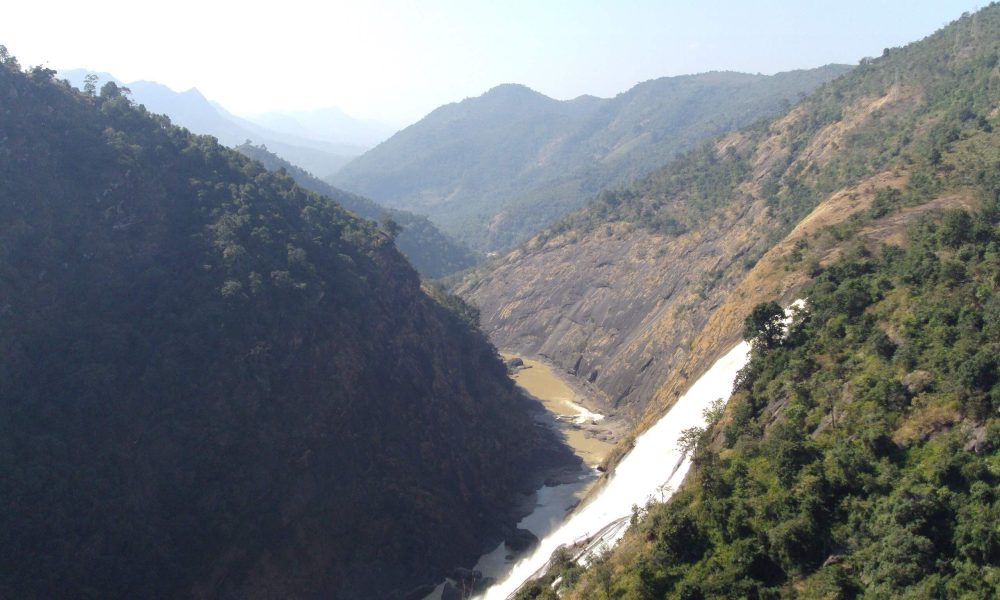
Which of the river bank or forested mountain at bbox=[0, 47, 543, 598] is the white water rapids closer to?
the river bank

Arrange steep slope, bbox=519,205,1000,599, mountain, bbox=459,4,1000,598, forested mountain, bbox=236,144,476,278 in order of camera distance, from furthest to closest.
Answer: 1. forested mountain, bbox=236,144,476,278
2. mountain, bbox=459,4,1000,598
3. steep slope, bbox=519,205,1000,599

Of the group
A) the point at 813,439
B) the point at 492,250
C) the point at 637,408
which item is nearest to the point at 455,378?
the point at 637,408

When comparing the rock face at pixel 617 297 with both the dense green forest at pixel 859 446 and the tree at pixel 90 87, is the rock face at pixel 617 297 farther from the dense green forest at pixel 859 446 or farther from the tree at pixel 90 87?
the tree at pixel 90 87

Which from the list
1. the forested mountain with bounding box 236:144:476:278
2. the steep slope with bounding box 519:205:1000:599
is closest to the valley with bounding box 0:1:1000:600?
the steep slope with bounding box 519:205:1000:599

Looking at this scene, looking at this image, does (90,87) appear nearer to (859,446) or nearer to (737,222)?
(859,446)

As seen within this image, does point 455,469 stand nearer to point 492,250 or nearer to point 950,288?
point 950,288

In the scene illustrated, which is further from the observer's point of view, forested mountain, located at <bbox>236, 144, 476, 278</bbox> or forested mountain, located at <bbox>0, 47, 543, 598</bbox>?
forested mountain, located at <bbox>236, 144, 476, 278</bbox>

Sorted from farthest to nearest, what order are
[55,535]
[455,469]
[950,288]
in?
1. [455,469]
2. [55,535]
3. [950,288]
